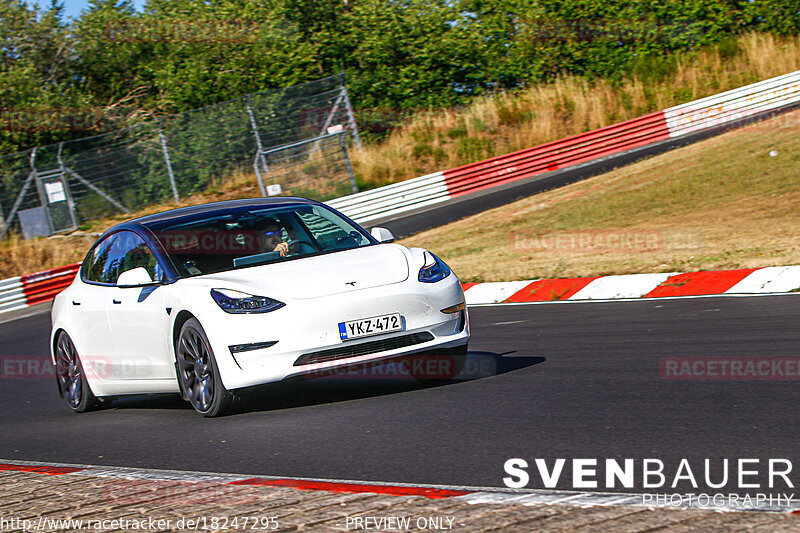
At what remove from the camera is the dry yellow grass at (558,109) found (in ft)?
113

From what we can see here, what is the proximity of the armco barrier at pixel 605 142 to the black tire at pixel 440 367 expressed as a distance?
864 inches

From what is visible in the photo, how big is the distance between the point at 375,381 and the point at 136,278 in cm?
193

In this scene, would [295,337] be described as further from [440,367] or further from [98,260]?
[98,260]

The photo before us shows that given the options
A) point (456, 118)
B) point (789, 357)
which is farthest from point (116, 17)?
point (789, 357)

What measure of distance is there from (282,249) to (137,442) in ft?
5.80

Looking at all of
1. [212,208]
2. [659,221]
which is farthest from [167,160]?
[212,208]

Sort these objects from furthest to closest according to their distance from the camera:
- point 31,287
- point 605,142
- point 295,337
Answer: point 605,142
point 31,287
point 295,337

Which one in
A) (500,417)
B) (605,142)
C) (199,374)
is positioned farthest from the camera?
(605,142)

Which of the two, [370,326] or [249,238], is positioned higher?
[249,238]

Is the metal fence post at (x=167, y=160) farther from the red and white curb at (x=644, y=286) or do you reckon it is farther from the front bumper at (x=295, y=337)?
the front bumper at (x=295, y=337)

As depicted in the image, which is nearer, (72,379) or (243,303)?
(243,303)

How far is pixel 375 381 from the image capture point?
312 inches

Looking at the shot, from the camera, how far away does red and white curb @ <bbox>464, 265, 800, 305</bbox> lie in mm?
10602

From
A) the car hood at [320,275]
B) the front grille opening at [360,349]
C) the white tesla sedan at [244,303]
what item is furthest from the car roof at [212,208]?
the front grille opening at [360,349]
